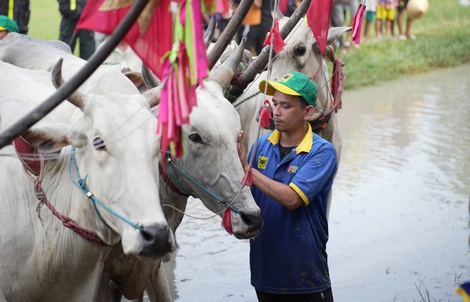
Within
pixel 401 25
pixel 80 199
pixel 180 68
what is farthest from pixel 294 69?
pixel 401 25

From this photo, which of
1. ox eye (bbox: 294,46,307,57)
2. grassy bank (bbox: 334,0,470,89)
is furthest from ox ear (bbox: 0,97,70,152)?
grassy bank (bbox: 334,0,470,89)

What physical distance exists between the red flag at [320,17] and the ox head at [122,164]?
2357 mm

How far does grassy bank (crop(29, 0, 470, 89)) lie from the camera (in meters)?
16.5

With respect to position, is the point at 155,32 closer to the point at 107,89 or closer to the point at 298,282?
the point at 107,89

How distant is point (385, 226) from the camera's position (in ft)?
29.0

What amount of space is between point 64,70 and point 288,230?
7.49ft

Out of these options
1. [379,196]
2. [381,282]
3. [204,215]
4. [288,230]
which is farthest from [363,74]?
[288,230]

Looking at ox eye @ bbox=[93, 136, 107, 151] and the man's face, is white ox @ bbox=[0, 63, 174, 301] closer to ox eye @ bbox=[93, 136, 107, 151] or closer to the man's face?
ox eye @ bbox=[93, 136, 107, 151]

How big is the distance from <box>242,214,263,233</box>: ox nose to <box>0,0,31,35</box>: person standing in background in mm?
6432

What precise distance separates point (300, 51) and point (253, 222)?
8.78 ft

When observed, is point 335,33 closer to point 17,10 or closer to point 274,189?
point 274,189

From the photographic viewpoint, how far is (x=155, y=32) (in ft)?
13.1

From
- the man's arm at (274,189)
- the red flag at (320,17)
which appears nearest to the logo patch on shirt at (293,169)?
the man's arm at (274,189)

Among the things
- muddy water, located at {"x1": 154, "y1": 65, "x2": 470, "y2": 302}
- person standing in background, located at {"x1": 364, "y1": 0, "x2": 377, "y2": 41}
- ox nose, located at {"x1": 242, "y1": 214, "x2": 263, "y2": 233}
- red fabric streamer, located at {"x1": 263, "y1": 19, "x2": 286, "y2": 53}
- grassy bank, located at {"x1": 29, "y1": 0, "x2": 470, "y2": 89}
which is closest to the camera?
ox nose, located at {"x1": 242, "y1": 214, "x2": 263, "y2": 233}
